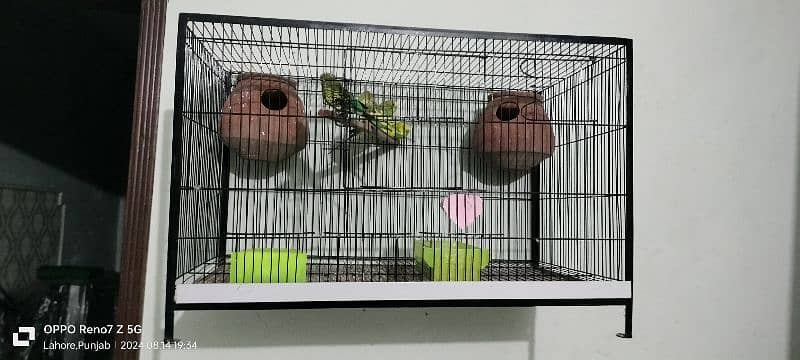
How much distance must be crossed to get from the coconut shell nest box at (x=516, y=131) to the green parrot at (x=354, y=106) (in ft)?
0.76

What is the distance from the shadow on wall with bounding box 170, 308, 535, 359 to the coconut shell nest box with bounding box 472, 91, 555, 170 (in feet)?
1.43

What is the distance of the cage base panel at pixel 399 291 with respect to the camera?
0.93 m

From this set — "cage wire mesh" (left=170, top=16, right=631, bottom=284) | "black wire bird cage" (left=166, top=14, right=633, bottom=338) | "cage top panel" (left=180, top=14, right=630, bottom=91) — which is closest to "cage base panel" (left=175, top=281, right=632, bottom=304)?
"black wire bird cage" (left=166, top=14, right=633, bottom=338)

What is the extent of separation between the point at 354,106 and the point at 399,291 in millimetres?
418

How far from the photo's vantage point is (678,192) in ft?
4.61

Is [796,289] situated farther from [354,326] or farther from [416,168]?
[354,326]

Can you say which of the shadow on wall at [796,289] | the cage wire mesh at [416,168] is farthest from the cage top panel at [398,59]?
the shadow on wall at [796,289]

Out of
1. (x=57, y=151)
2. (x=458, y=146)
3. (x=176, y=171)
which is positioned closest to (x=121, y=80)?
(x=57, y=151)

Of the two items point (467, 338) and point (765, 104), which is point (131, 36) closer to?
point (467, 338)

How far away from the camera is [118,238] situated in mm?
2154

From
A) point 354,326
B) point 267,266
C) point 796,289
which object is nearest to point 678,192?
point 796,289

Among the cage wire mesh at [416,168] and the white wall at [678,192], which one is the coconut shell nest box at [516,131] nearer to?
the cage wire mesh at [416,168]

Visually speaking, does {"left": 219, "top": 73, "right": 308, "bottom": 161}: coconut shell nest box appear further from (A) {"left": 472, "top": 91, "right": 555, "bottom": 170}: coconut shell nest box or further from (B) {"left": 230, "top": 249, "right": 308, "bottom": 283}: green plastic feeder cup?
(A) {"left": 472, "top": 91, "right": 555, "bottom": 170}: coconut shell nest box

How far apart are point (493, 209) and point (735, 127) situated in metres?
0.79
